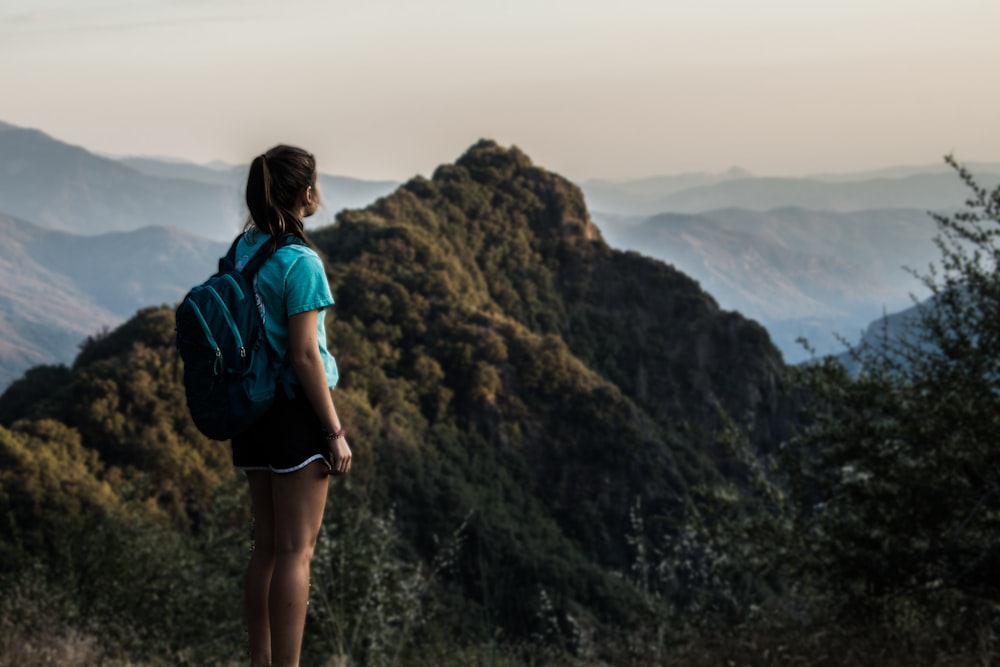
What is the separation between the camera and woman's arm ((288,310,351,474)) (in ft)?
9.37

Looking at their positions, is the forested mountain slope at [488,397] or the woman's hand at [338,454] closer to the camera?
the woman's hand at [338,454]

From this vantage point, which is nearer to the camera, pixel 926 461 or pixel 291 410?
pixel 291 410

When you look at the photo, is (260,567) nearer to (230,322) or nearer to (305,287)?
(230,322)

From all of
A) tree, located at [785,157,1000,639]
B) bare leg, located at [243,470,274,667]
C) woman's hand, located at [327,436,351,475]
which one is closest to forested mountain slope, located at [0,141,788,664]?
tree, located at [785,157,1000,639]

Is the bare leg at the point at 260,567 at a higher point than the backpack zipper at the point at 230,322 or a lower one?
lower

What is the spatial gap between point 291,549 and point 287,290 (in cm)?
75

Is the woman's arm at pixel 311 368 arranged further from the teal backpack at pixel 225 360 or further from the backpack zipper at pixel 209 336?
the backpack zipper at pixel 209 336

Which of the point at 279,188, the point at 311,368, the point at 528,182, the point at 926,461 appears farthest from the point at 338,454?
the point at 528,182

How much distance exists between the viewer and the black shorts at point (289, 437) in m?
2.90

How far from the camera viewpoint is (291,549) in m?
2.94

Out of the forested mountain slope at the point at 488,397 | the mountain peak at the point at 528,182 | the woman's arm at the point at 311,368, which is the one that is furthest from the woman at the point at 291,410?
the mountain peak at the point at 528,182

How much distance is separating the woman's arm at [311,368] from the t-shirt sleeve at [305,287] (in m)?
0.02

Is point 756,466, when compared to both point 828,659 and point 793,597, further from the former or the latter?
point 828,659

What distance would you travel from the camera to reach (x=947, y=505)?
5.73 meters
